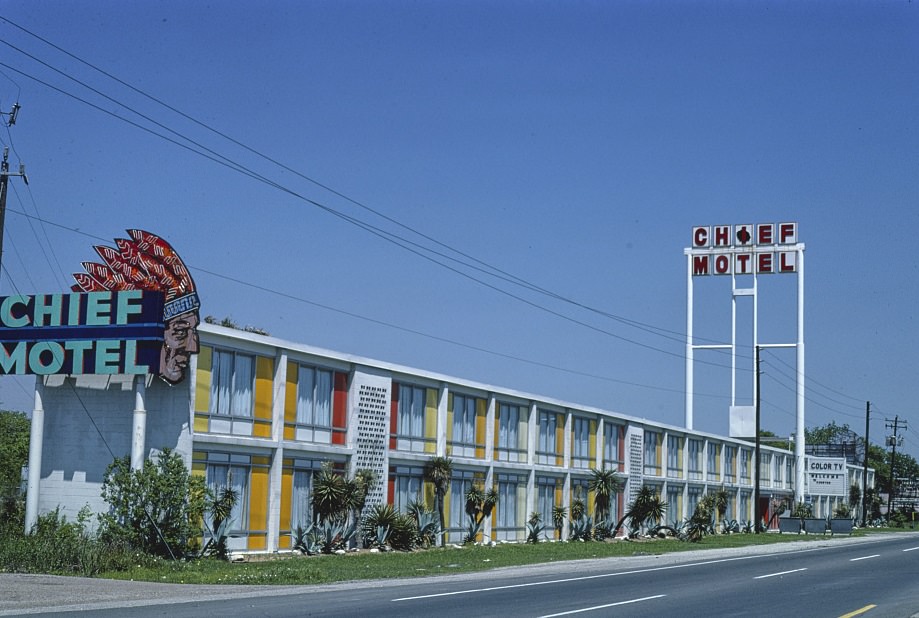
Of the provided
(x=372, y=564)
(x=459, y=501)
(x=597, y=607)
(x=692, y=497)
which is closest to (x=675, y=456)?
(x=692, y=497)

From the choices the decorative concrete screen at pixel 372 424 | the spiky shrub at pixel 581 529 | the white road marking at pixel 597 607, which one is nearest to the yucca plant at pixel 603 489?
the spiky shrub at pixel 581 529

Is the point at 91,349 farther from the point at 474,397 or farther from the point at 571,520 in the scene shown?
the point at 571,520

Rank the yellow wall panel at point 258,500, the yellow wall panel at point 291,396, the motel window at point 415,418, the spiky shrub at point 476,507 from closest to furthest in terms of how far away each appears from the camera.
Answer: the yellow wall panel at point 258,500 → the yellow wall panel at point 291,396 → the motel window at point 415,418 → the spiky shrub at point 476,507

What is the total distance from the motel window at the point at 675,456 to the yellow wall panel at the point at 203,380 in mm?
42931

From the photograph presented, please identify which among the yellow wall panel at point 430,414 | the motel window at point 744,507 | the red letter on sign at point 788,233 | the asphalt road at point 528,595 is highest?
the red letter on sign at point 788,233

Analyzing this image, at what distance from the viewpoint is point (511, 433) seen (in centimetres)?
5259

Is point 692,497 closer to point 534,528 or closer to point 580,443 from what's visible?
point 580,443

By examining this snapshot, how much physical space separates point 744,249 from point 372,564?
6029 centimetres

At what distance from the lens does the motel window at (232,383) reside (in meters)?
34.6

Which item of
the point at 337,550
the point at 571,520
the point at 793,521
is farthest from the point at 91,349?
the point at 793,521

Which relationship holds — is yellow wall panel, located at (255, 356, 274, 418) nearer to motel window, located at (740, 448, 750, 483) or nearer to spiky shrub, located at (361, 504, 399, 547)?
spiky shrub, located at (361, 504, 399, 547)

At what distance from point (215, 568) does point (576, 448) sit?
1221 inches

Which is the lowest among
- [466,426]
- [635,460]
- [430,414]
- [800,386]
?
[635,460]

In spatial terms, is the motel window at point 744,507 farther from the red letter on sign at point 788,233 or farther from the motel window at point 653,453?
the red letter on sign at point 788,233
